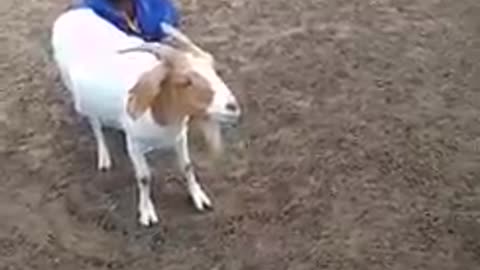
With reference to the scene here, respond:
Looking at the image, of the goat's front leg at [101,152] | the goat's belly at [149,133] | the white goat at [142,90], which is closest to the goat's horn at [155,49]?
the white goat at [142,90]

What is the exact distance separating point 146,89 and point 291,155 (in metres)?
0.45

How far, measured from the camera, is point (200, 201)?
208 centimetres

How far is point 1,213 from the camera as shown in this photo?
6.86 ft

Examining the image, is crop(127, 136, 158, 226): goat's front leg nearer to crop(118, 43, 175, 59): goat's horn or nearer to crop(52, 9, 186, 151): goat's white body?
crop(52, 9, 186, 151): goat's white body

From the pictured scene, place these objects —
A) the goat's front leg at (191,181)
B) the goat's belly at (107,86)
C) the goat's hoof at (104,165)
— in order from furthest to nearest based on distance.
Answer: the goat's hoof at (104,165)
the goat's front leg at (191,181)
the goat's belly at (107,86)

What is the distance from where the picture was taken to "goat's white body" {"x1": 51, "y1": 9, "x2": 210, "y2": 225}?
1.95 meters

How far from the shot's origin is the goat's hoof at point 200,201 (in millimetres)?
2074

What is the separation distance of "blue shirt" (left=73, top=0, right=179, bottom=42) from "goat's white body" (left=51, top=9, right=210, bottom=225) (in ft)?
0.09

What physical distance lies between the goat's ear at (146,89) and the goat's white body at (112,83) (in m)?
0.02

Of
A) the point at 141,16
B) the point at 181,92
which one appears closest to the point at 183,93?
the point at 181,92

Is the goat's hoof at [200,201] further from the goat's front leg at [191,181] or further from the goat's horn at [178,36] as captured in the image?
the goat's horn at [178,36]

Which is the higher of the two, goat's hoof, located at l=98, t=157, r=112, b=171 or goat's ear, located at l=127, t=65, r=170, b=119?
goat's ear, located at l=127, t=65, r=170, b=119

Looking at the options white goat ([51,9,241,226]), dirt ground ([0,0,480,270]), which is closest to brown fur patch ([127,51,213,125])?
white goat ([51,9,241,226])

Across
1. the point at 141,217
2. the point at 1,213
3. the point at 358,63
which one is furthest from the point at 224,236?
the point at 358,63
